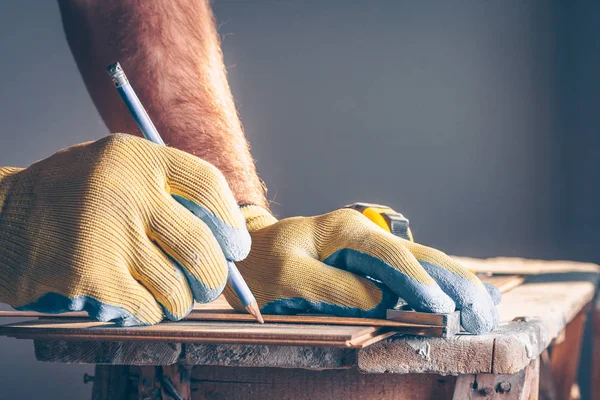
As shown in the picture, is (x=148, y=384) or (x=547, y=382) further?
(x=547, y=382)

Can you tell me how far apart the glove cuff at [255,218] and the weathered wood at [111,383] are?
0.76ft

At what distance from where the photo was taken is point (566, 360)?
209 cm

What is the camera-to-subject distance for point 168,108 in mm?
1283

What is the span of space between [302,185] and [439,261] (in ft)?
9.43

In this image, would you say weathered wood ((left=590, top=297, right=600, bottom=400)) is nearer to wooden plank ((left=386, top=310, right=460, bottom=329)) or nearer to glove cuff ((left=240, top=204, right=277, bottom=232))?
glove cuff ((left=240, top=204, right=277, bottom=232))

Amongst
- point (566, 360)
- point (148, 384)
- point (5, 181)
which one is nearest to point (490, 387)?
point (148, 384)

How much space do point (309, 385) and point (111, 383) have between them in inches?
9.8

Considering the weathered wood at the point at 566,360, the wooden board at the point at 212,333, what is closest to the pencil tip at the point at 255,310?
the wooden board at the point at 212,333

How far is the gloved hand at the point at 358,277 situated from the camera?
75 centimetres

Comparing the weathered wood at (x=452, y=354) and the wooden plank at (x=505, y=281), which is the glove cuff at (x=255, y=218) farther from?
the wooden plank at (x=505, y=281)

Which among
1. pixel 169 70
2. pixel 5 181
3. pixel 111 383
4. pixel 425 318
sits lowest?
pixel 111 383

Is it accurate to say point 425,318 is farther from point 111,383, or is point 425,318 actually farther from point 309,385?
point 111,383

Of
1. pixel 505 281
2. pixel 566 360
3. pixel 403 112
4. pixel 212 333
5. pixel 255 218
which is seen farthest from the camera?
pixel 403 112

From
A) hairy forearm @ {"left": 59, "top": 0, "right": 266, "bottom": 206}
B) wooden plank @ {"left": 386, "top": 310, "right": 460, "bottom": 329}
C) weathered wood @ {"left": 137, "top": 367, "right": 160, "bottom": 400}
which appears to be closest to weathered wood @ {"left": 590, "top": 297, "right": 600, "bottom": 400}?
hairy forearm @ {"left": 59, "top": 0, "right": 266, "bottom": 206}
